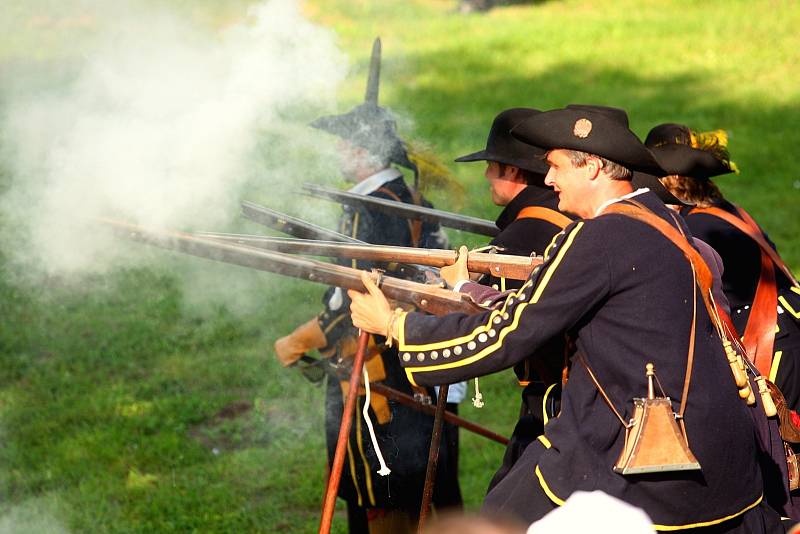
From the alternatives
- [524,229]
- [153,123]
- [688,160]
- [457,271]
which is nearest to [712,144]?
[688,160]

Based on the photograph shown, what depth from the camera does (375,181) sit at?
5098mm

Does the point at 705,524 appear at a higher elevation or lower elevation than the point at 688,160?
lower

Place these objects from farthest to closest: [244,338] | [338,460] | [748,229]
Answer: [244,338]
[748,229]
[338,460]

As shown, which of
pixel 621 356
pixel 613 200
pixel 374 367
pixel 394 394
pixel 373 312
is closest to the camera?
pixel 621 356

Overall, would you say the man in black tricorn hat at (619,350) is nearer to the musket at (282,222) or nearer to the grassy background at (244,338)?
the musket at (282,222)

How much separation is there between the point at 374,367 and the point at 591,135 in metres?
2.12

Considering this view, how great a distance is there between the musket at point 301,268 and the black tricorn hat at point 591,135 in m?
0.56

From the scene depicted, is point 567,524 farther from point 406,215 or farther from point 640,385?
point 406,215

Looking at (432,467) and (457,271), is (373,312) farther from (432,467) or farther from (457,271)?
(432,467)

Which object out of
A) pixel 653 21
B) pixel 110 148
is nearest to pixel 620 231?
pixel 110 148

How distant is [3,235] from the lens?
4.89 m

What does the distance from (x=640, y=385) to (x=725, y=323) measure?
0.56m

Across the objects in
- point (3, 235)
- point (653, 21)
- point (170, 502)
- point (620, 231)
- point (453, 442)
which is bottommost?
point (170, 502)

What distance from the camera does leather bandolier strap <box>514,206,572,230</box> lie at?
3.95 metres
